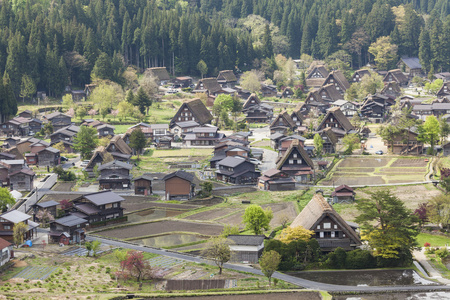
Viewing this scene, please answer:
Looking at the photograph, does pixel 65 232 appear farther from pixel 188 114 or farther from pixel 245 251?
pixel 188 114

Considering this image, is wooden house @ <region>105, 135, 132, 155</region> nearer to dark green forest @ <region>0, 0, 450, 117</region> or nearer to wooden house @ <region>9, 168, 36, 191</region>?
wooden house @ <region>9, 168, 36, 191</region>

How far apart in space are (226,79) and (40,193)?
5723 centimetres

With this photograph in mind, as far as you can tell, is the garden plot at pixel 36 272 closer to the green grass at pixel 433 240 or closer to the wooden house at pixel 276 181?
the green grass at pixel 433 240

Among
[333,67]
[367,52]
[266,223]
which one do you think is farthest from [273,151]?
[367,52]

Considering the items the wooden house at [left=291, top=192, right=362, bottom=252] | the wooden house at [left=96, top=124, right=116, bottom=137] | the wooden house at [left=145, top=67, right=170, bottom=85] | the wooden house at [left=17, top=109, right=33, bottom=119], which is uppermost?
the wooden house at [left=145, top=67, right=170, bottom=85]

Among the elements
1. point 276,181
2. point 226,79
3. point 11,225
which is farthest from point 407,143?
point 226,79

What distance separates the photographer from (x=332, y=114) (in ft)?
266

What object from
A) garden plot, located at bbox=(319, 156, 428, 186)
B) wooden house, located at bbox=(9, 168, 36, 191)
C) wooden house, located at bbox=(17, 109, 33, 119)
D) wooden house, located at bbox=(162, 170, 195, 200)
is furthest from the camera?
wooden house, located at bbox=(17, 109, 33, 119)

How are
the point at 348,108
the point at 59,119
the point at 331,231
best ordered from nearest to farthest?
the point at 331,231 → the point at 59,119 → the point at 348,108

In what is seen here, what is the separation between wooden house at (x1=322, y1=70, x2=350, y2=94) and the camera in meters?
109

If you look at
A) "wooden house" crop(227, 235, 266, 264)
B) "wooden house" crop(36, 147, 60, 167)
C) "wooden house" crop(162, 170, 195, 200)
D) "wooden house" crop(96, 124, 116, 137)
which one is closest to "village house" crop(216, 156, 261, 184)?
"wooden house" crop(162, 170, 195, 200)

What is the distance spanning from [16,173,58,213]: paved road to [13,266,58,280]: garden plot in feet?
50.5

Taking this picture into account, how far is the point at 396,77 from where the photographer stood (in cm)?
11394

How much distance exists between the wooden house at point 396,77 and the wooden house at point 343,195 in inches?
2463
